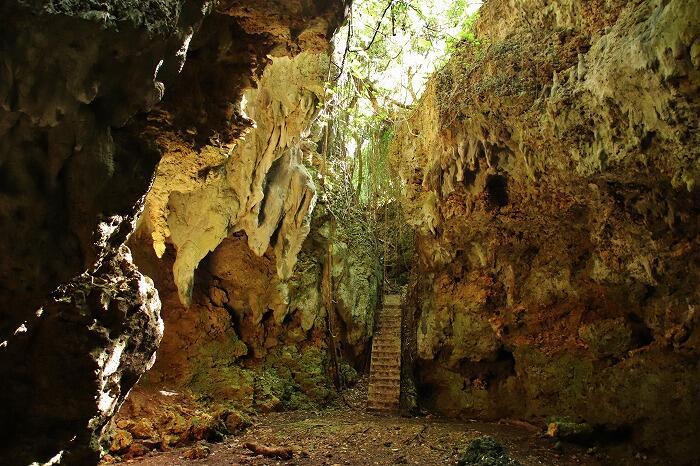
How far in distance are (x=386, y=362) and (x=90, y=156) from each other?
366 inches

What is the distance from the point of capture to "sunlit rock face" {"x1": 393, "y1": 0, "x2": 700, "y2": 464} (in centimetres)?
602

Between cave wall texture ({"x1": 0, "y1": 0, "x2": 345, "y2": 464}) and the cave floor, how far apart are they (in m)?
3.42

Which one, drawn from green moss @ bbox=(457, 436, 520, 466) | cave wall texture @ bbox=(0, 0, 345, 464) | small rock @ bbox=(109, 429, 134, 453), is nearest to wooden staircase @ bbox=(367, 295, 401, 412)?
green moss @ bbox=(457, 436, 520, 466)

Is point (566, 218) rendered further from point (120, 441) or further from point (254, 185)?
→ point (120, 441)

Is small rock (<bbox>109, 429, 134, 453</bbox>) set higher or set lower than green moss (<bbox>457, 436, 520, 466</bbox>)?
lower

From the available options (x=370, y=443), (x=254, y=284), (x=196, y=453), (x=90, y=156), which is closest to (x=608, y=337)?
(x=370, y=443)

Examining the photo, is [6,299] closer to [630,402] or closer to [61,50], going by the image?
[61,50]

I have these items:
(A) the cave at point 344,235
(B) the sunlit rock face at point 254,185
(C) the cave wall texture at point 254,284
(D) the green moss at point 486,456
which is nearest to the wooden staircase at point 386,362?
(A) the cave at point 344,235

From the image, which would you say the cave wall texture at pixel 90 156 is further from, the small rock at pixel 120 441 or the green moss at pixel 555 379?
the green moss at pixel 555 379

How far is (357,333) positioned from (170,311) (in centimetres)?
478

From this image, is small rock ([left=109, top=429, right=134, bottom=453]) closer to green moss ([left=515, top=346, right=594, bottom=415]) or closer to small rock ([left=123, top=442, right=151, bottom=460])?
small rock ([left=123, top=442, right=151, bottom=460])

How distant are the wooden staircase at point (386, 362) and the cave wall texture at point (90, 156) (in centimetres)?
681

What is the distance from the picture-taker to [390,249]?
1598cm

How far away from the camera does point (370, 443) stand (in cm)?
764
